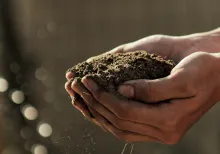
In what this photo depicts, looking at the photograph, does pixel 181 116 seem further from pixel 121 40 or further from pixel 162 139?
pixel 121 40

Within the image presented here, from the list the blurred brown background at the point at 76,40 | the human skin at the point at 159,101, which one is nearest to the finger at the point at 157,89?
the human skin at the point at 159,101

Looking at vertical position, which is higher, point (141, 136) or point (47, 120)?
point (141, 136)

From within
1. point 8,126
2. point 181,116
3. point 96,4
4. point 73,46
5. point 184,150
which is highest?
point 181,116

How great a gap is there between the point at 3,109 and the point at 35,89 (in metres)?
0.32

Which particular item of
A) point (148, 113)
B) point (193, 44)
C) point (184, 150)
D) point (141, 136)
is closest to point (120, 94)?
point (148, 113)

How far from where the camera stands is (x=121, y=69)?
151 cm

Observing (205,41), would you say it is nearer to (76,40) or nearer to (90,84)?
(90,84)

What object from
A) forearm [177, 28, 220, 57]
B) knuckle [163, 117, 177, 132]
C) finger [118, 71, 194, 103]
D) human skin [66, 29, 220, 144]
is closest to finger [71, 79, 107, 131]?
human skin [66, 29, 220, 144]

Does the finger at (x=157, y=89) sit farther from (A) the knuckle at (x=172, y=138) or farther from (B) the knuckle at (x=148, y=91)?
(A) the knuckle at (x=172, y=138)

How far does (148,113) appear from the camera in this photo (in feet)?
4.83

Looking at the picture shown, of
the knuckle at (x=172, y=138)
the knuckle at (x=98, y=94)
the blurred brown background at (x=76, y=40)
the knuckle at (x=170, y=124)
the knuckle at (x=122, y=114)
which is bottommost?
the blurred brown background at (x=76, y=40)

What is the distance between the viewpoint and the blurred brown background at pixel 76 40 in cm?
362

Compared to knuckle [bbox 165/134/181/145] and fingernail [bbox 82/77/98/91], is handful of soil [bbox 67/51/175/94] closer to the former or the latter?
fingernail [bbox 82/77/98/91]

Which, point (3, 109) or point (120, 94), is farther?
point (3, 109)
